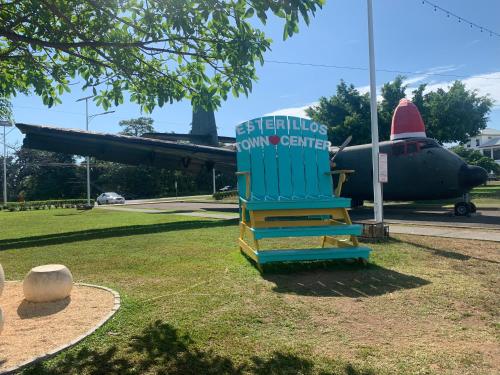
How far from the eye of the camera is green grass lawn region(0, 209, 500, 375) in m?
3.10

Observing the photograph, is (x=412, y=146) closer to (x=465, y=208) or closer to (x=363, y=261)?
(x=465, y=208)

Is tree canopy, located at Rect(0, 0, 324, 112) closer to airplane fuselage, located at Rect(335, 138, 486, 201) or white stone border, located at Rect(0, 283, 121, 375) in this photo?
white stone border, located at Rect(0, 283, 121, 375)

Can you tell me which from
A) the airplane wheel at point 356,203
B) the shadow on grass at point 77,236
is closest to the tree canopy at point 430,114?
the airplane wheel at point 356,203

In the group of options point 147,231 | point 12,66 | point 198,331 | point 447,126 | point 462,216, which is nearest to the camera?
point 198,331

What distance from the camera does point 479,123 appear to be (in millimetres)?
28188

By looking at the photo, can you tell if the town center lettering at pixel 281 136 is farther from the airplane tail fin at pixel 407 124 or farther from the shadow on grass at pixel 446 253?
the airplane tail fin at pixel 407 124

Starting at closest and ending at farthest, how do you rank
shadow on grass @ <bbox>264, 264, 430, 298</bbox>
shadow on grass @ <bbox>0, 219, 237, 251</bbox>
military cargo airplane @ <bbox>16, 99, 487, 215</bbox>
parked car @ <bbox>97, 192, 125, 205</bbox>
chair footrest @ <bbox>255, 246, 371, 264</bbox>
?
1. shadow on grass @ <bbox>264, 264, 430, 298</bbox>
2. chair footrest @ <bbox>255, 246, 371, 264</bbox>
3. shadow on grass @ <bbox>0, 219, 237, 251</bbox>
4. military cargo airplane @ <bbox>16, 99, 487, 215</bbox>
5. parked car @ <bbox>97, 192, 125, 205</bbox>

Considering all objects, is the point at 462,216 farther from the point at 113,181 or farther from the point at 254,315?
the point at 113,181

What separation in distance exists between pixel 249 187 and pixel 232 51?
9.09 ft

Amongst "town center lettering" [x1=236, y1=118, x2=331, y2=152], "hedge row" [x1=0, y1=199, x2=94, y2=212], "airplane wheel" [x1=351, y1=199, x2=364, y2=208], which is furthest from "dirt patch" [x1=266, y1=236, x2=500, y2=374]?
"hedge row" [x1=0, y1=199, x2=94, y2=212]

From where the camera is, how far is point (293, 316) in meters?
4.11

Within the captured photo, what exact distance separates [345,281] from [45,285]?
153 inches

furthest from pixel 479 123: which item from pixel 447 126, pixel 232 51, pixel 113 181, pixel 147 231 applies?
pixel 113 181

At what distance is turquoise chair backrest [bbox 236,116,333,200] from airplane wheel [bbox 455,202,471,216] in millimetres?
8799
